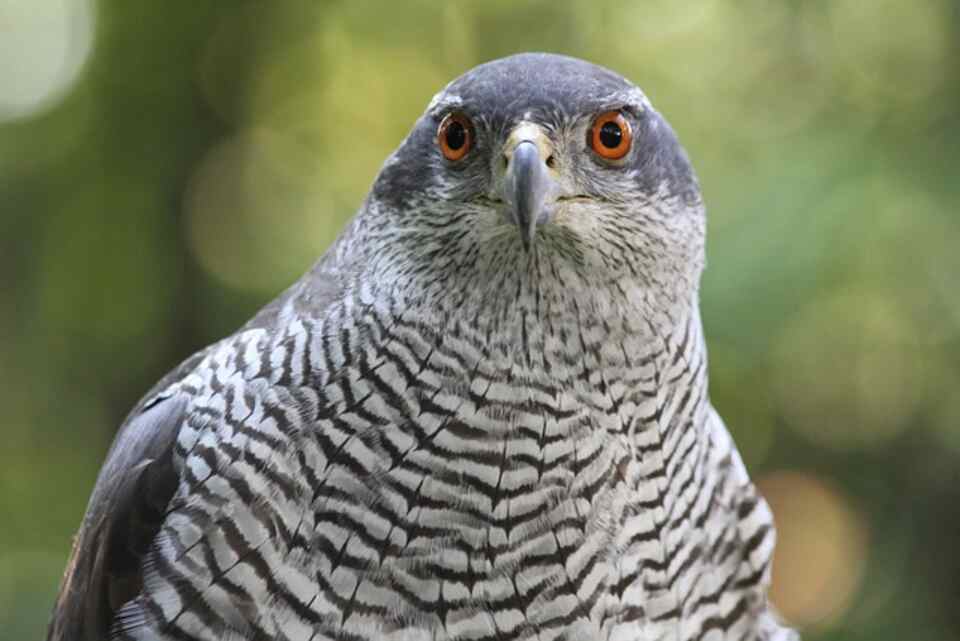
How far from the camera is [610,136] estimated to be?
2346 mm

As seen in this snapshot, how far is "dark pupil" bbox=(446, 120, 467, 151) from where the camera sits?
2.28m

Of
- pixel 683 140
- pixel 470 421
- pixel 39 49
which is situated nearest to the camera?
pixel 470 421

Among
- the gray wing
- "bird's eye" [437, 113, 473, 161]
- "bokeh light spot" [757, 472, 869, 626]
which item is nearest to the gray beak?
"bird's eye" [437, 113, 473, 161]

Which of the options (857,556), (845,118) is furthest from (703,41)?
(857,556)

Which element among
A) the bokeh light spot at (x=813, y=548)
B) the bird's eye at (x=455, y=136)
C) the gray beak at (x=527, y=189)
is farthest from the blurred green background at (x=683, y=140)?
the gray beak at (x=527, y=189)

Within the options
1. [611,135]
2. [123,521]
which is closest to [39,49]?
[123,521]

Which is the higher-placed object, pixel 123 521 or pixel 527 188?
pixel 527 188

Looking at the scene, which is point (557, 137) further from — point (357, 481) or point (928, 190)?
point (928, 190)

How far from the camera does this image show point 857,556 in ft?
15.4

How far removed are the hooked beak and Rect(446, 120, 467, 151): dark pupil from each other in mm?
182

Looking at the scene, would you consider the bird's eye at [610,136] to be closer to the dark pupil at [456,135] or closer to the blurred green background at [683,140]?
the dark pupil at [456,135]

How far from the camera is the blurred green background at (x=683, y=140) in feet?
14.4

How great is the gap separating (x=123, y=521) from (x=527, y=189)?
47.5 inches

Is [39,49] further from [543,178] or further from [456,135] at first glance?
→ [543,178]
